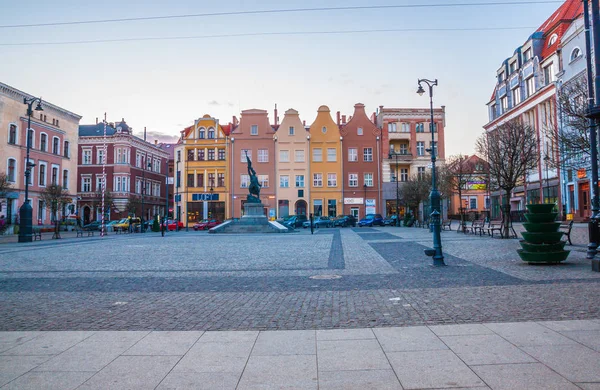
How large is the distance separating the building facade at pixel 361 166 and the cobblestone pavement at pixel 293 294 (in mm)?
47678

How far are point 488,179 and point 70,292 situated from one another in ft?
81.3

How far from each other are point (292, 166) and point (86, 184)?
109ft

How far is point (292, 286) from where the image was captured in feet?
31.3

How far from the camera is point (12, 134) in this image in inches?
1993

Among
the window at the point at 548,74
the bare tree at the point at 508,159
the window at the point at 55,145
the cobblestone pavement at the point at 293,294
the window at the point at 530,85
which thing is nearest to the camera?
the cobblestone pavement at the point at 293,294

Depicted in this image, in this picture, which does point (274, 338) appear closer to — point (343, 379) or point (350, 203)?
point (343, 379)

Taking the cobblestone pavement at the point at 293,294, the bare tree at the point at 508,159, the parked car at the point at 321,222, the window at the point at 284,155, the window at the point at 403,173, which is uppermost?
the window at the point at 284,155

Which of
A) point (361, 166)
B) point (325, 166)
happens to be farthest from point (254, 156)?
A: point (361, 166)

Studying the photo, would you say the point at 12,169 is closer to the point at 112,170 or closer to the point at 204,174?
the point at 112,170

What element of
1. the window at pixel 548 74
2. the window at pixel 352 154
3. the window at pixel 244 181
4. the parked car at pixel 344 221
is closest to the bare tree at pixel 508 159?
the window at pixel 548 74

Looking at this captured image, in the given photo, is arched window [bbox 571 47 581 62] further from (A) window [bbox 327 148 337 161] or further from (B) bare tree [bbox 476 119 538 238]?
(A) window [bbox 327 148 337 161]

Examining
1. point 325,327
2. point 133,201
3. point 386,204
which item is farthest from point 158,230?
point 325,327

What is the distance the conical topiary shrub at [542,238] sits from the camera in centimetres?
1158

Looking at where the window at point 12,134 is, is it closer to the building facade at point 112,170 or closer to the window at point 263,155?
the building facade at point 112,170
